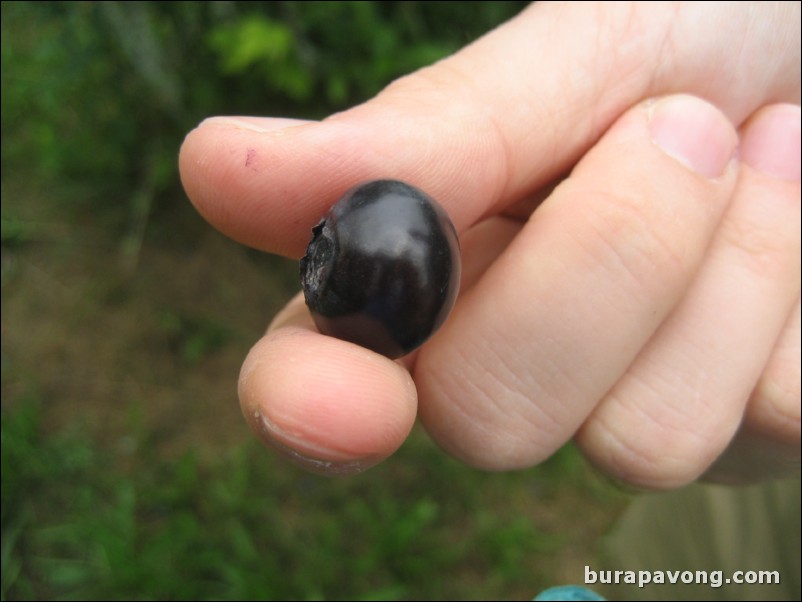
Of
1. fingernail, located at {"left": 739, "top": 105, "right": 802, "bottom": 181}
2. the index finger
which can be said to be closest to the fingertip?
the index finger

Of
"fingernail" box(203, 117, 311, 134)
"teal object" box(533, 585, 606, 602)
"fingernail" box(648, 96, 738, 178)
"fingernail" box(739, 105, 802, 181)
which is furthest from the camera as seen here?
"teal object" box(533, 585, 606, 602)

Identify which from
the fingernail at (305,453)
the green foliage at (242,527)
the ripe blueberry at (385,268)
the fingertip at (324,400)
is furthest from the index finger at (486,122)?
the green foliage at (242,527)

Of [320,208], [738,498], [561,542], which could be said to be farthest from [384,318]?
[561,542]

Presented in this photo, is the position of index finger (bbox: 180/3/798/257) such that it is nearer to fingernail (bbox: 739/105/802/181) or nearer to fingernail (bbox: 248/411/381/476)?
fingernail (bbox: 739/105/802/181)

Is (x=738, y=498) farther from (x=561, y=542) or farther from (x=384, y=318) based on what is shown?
(x=384, y=318)

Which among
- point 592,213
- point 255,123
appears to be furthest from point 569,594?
point 255,123

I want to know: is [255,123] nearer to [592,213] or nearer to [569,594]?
[592,213]
